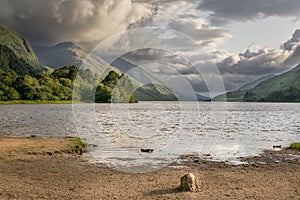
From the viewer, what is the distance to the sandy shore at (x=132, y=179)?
21672 mm

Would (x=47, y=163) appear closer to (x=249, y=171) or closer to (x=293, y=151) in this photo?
(x=249, y=171)

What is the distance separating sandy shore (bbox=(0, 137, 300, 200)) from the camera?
71.1ft

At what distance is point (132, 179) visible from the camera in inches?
1040

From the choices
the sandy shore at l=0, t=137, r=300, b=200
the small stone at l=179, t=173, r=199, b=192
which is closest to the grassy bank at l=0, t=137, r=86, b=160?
the sandy shore at l=0, t=137, r=300, b=200

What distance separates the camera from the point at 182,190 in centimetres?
2239

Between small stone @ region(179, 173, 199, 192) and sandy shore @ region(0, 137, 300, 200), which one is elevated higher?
small stone @ region(179, 173, 199, 192)

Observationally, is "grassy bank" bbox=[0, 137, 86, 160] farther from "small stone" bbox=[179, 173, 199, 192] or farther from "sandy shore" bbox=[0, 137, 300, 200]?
"small stone" bbox=[179, 173, 199, 192]

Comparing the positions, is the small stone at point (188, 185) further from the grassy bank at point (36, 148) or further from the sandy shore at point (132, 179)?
the grassy bank at point (36, 148)

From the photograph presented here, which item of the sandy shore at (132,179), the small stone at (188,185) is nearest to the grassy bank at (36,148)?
the sandy shore at (132,179)

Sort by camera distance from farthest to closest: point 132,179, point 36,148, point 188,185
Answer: point 36,148
point 132,179
point 188,185

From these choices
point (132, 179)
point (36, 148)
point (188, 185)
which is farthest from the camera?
point (36, 148)

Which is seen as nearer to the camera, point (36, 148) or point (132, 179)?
point (132, 179)

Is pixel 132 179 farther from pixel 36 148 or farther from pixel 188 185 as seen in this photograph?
pixel 36 148

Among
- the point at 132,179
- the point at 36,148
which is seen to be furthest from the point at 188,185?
the point at 36,148
